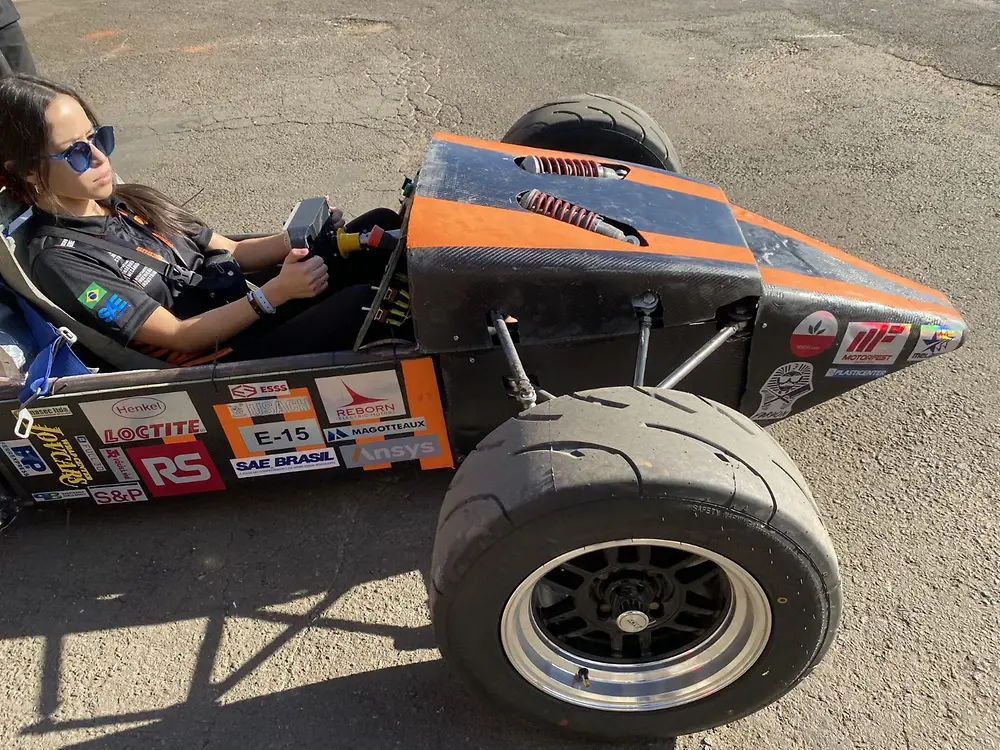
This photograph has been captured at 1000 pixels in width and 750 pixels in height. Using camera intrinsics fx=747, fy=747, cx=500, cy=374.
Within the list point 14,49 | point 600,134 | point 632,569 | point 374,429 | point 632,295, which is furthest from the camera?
point 14,49

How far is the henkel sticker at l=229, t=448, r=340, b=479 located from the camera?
271 cm

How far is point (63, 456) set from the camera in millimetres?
2691

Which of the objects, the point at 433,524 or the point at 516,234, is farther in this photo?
the point at 433,524

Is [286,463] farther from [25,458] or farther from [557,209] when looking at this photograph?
[557,209]

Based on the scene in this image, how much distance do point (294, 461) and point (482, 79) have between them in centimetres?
498

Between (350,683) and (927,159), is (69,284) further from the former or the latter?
(927,159)

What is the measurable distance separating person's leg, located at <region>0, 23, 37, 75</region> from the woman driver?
366 cm

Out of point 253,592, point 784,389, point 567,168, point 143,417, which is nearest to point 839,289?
point 784,389

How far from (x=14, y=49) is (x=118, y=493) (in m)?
4.43

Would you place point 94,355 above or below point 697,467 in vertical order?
below

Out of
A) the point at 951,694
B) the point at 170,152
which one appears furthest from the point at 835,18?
the point at 951,694

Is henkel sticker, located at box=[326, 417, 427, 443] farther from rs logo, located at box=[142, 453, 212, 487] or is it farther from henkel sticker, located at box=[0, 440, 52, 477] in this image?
henkel sticker, located at box=[0, 440, 52, 477]

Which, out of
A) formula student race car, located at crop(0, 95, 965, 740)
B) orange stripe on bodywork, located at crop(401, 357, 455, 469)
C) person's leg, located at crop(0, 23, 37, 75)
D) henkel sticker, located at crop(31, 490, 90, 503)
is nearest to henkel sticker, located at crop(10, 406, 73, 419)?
formula student race car, located at crop(0, 95, 965, 740)

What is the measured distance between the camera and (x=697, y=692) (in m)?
2.03
